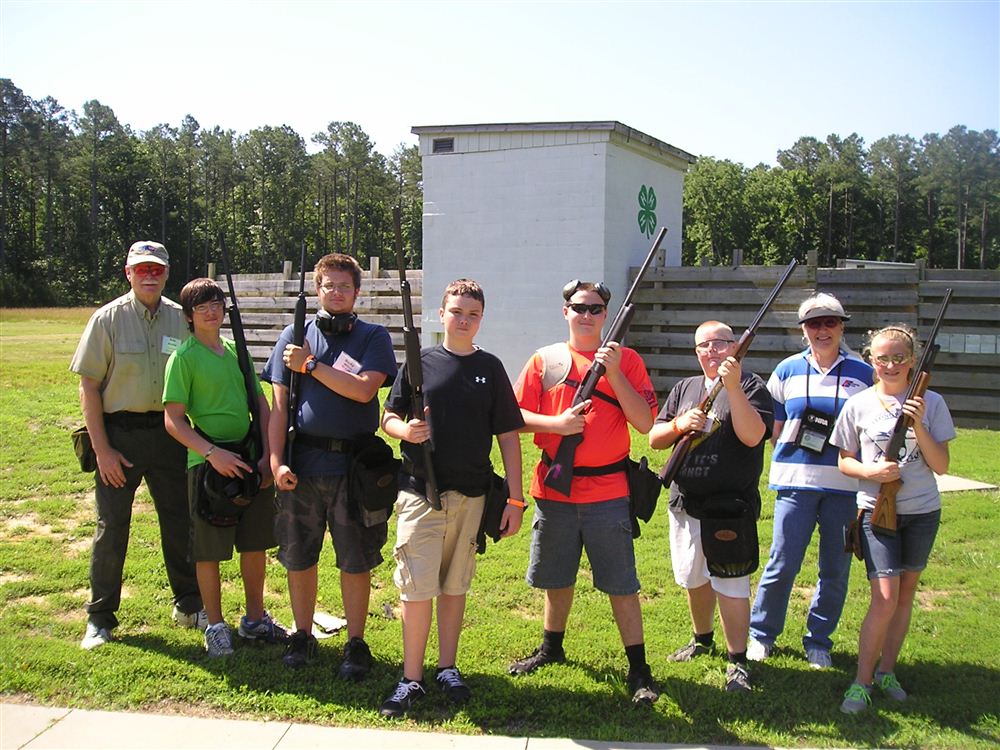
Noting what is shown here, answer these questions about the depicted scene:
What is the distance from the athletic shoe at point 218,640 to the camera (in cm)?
456

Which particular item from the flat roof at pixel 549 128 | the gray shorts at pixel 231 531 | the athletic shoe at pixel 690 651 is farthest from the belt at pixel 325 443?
the flat roof at pixel 549 128

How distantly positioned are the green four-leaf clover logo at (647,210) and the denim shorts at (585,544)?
977cm

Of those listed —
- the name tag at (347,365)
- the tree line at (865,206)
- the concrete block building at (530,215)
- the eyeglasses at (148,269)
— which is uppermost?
the tree line at (865,206)

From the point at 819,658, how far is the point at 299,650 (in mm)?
2785

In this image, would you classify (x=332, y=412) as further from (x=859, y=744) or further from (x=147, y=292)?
(x=859, y=744)

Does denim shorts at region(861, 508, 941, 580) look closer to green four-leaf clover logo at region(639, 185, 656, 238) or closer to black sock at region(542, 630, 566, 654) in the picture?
black sock at region(542, 630, 566, 654)

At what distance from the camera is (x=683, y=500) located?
4.45 meters

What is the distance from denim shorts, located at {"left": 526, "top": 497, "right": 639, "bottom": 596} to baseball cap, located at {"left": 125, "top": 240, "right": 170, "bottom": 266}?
2663mm

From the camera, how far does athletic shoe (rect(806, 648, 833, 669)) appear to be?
14.7 feet

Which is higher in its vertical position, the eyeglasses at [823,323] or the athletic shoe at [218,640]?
the eyeglasses at [823,323]

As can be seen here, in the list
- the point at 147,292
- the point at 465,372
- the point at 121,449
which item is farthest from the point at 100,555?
the point at 465,372

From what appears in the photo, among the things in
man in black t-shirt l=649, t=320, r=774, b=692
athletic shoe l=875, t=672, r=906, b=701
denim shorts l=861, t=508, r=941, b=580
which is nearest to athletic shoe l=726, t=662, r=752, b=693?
man in black t-shirt l=649, t=320, r=774, b=692

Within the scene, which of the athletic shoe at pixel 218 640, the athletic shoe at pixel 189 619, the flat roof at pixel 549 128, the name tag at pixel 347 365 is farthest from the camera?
the flat roof at pixel 549 128

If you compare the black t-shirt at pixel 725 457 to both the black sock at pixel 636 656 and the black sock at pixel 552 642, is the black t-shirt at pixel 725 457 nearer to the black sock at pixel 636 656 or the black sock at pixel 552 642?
the black sock at pixel 636 656
